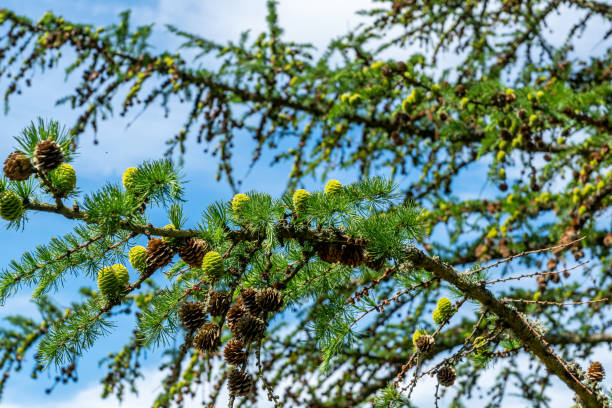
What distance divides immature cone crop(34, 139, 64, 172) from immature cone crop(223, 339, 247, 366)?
2.40ft

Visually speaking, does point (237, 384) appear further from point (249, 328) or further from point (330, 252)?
point (330, 252)

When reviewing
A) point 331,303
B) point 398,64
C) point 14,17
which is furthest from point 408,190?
point 14,17

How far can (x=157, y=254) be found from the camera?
5.17 feet

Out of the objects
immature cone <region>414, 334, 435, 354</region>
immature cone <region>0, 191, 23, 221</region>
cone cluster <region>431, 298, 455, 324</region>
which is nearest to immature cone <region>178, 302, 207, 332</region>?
immature cone <region>0, 191, 23, 221</region>

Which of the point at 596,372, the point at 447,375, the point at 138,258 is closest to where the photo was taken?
the point at 138,258

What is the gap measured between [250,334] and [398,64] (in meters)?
3.03

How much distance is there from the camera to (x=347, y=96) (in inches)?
169

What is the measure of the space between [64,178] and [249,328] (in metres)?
0.70

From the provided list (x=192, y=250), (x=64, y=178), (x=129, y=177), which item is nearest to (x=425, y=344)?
(x=192, y=250)

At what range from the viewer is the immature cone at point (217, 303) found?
5.25 ft

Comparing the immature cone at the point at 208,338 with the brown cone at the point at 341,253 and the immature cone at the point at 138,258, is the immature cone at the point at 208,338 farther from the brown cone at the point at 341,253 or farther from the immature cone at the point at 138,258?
the brown cone at the point at 341,253

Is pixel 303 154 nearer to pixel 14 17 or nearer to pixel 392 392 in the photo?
pixel 14 17

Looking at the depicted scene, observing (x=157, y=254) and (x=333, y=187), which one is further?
(x=333, y=187)

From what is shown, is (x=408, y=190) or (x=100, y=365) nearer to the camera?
(x=100, y=365)
